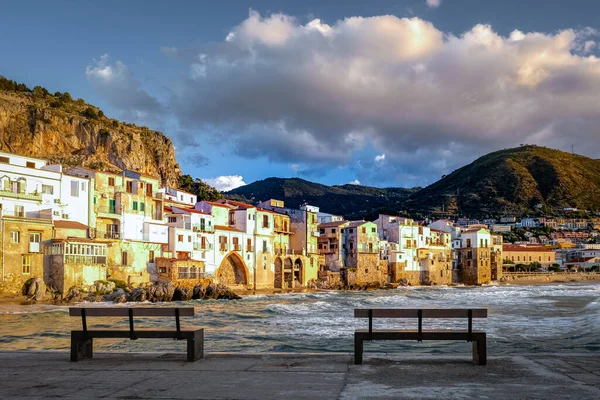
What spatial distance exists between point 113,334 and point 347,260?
257 feet

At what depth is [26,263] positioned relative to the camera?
46.7 m

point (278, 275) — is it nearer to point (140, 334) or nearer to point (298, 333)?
point (298, 333)

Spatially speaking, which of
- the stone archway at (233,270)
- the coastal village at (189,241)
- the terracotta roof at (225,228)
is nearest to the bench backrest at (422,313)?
the coastal village at (189,241)

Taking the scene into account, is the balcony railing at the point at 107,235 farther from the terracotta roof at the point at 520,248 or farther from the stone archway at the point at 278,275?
the terracotta roof at the point at 520,248

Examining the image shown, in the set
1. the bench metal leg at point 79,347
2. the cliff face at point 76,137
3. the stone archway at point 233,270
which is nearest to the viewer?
the bench metal leg at point 79,347

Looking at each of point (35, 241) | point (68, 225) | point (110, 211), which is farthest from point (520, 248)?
point (35, 241)

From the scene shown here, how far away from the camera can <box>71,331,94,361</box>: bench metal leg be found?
11133 mm

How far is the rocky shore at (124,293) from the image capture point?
150 feet

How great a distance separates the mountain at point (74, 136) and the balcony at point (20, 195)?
1772 inches

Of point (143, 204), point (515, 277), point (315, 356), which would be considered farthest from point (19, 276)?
point (515, 277)

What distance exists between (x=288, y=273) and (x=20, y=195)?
37703 mm

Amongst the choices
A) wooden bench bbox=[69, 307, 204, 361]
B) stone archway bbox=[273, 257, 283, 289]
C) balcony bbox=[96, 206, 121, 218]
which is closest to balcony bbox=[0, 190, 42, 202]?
balcony bbox=[96, 206, 121, 218]

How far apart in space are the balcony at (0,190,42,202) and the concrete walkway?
3937cm

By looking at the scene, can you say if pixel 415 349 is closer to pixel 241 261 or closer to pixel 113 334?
pixel 113 334
